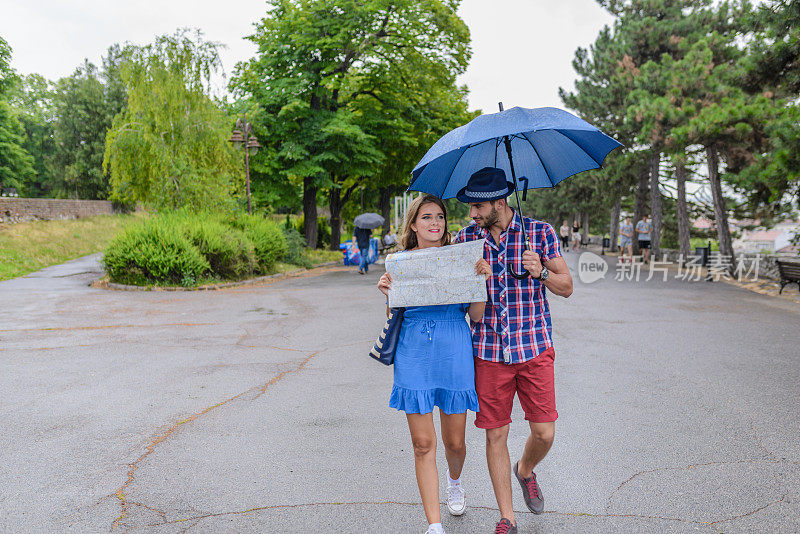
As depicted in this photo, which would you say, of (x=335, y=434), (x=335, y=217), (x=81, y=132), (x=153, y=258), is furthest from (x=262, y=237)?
(x=81, y=132)

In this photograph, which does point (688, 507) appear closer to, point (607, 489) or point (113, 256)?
point (607, 489)

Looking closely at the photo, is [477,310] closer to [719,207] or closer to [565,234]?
[719,207]

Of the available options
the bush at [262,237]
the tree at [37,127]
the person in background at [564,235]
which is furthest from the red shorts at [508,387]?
the tree at [37,127]

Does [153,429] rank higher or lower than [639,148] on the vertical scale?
lower

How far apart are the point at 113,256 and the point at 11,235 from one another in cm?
1395

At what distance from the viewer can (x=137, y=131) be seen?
58.1 feet

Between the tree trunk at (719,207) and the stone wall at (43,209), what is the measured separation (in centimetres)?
3041

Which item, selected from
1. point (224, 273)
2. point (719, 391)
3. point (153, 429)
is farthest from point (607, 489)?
point (224, 273)

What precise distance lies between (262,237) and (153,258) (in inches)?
A: 154

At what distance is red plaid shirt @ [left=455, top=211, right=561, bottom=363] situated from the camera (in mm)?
2967

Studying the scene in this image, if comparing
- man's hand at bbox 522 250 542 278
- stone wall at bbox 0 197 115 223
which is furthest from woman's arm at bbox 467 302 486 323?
stone wall at bbox 0 197 115 223

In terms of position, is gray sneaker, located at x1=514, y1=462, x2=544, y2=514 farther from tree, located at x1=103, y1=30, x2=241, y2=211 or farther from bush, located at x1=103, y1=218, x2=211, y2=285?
tree, located at x1=103, y1=30, x2=241, y2=211

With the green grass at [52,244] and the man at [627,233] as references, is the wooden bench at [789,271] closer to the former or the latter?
the man at [627,233]

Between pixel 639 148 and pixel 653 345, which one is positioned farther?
pixel 639 148
